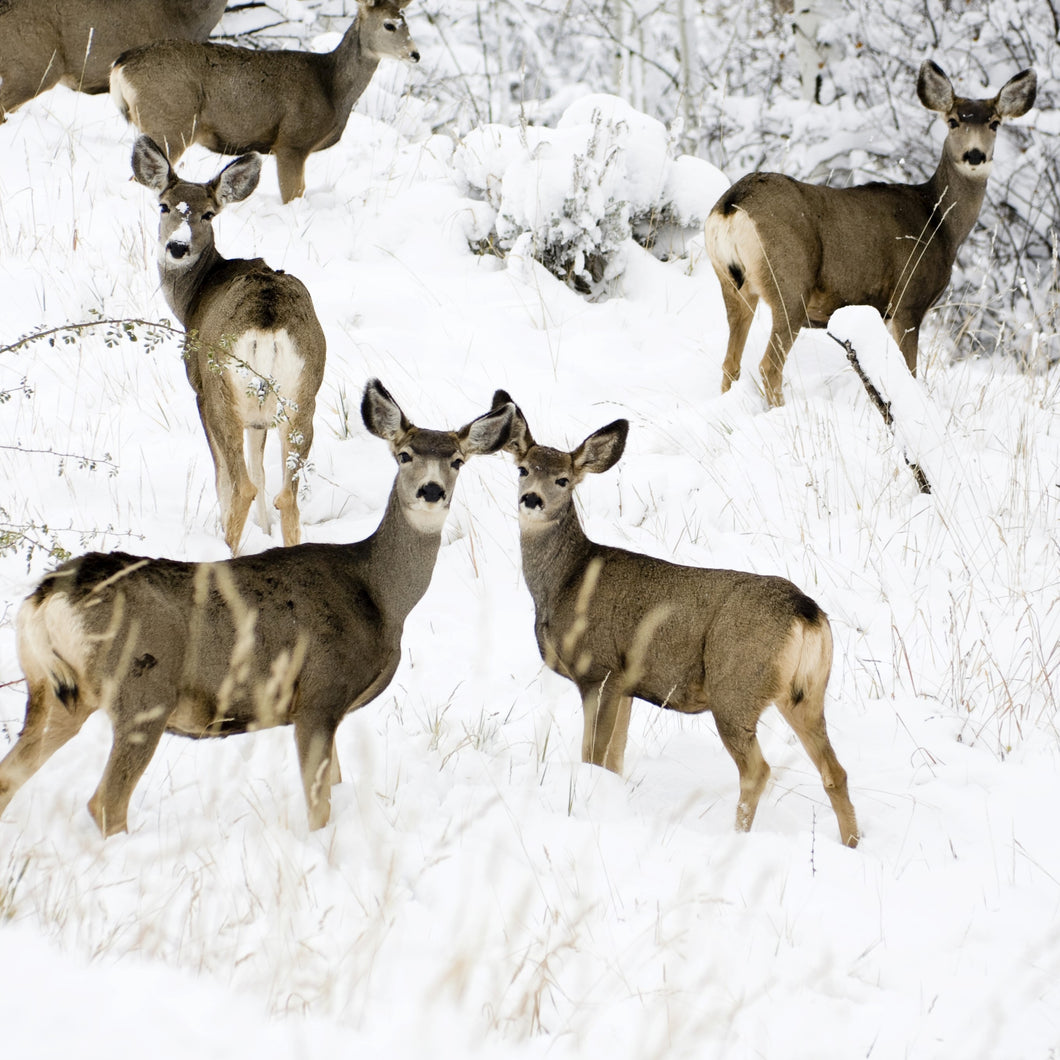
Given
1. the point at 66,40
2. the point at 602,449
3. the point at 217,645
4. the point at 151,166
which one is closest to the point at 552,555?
the point at 602,449

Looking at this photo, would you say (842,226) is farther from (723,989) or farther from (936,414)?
(723,989)

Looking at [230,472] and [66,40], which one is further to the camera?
[66,40]

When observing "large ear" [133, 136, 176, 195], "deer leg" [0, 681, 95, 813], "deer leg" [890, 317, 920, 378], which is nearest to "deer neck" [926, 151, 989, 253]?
"deer leg" [890, 317, 920, 378]

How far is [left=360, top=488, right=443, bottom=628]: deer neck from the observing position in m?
4.67

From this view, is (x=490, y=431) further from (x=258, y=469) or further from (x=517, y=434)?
(x=258, y=469)

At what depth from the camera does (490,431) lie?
16.5ft

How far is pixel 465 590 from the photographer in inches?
254

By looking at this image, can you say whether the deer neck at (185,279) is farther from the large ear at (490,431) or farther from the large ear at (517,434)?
the large ear at (490,431)

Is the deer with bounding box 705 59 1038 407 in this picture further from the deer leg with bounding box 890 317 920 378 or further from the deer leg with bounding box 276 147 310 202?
the deer leg with bounding box 276 147 310 202

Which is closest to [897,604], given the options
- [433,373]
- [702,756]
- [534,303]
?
[702,756]

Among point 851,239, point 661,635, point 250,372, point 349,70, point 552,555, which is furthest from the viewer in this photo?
point 349,70

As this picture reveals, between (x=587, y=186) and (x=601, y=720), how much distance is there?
5.65 m

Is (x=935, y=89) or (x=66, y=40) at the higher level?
(x=935, y=89)

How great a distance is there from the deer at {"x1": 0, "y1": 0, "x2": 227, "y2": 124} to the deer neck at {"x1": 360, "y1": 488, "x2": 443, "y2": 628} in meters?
7.26
